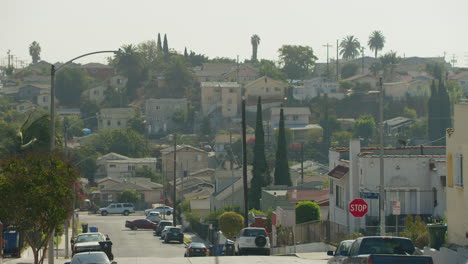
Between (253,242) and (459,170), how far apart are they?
11597mm

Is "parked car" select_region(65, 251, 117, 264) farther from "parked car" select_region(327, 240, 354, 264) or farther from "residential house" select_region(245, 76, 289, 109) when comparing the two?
"residential house" select_region(245, 76, 289, 109)

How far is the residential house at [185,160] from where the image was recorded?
5546 inches

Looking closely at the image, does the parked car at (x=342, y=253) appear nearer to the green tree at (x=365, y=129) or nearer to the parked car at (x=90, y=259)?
the parked car at (x=90, y=259)

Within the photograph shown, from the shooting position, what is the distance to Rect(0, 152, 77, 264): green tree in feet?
107

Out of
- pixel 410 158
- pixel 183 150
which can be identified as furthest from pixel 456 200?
pixel 183 150

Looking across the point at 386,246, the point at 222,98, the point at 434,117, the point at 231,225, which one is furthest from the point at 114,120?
the point at 386,246

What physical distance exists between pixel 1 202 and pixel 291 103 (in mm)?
153892

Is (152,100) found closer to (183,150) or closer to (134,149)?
(134,149)

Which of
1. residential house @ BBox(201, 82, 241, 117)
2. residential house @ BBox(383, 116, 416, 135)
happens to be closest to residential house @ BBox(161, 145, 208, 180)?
residential house @ BBox(383, 116, 416, 135)

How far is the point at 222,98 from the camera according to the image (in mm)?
187000

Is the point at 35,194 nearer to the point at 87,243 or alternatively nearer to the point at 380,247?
the point at 87,243

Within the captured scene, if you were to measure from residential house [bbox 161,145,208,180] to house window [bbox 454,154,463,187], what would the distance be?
105241mm

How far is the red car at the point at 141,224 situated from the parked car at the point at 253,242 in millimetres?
48737

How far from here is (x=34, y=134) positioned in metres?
46.7
